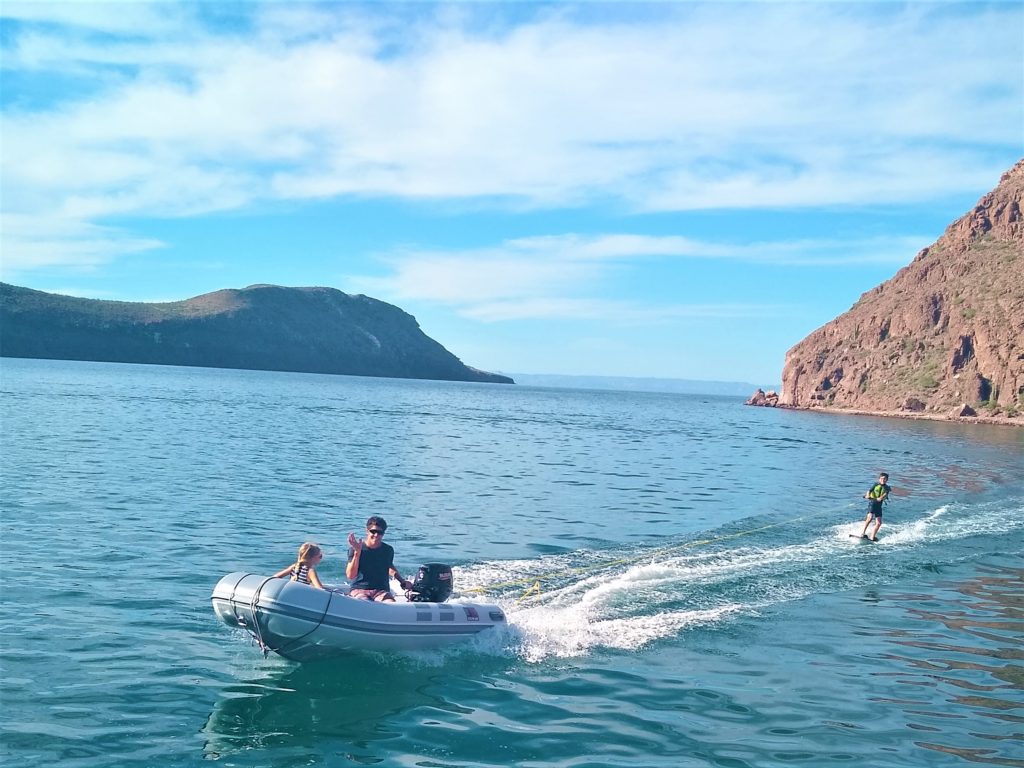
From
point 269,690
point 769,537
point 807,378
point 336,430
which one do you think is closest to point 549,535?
point 769,537

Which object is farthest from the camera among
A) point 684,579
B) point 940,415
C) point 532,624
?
point 940,415

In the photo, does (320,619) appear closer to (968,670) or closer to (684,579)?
(684,579)

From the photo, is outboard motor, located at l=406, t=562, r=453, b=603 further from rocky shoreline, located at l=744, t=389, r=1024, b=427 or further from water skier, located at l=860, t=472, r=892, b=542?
rocky shoreline, located at l=744, t=389, r=1024, b=427

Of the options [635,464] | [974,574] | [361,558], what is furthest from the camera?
[635,464]

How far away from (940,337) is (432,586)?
12815 centimetres

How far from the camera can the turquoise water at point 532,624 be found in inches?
368

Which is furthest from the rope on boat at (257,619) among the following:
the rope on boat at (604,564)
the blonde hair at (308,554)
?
the rope on boat at (604,564)

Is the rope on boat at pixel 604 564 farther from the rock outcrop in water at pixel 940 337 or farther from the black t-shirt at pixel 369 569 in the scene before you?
the rock outcrop in water at pixel 940 337

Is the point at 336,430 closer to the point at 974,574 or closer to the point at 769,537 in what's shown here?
the point at 769,537

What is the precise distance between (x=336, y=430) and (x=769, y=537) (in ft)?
116

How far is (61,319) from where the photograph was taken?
192875 millimetres

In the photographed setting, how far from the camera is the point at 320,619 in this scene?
10.9 m

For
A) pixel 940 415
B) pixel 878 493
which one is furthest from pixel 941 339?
pixel 878 493

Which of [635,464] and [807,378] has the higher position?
[807,378]
